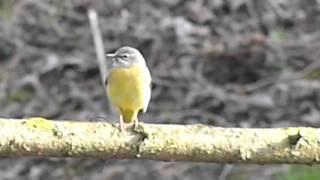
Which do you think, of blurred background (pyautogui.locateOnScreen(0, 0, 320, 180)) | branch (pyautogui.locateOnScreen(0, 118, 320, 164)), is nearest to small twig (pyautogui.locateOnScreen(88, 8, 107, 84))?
blurred background (pyautogui.locateOnScreen(0, 0, 320, 180))

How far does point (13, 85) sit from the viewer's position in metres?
6.52

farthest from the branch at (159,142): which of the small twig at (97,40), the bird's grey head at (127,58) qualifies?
the small twig at (97,40)

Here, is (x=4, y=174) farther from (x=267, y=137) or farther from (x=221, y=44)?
(x=267, y=137)

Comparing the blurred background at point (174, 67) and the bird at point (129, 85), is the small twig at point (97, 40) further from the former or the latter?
the bird at point (129, 85)

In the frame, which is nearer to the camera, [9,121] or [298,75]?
[9,121]

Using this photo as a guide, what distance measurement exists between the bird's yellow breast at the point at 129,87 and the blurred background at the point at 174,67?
61.1 inches

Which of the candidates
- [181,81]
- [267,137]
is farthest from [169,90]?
[267,137]

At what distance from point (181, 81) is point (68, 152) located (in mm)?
3496

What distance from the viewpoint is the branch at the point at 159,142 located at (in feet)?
9.07

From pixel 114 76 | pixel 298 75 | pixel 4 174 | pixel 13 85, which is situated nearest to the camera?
pixel 114 76

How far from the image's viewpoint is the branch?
277cm

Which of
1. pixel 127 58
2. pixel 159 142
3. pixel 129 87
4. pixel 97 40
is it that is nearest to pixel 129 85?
pixel 129 87

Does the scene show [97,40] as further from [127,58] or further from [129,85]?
[129,85]

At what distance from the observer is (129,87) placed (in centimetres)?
383
